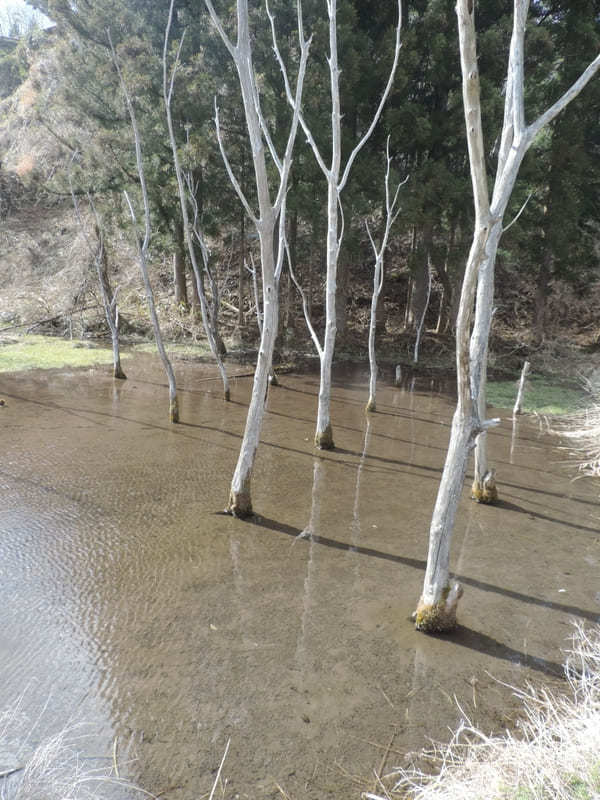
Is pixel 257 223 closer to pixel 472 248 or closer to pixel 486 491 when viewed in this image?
pixel 472 248

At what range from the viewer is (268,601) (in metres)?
4.73

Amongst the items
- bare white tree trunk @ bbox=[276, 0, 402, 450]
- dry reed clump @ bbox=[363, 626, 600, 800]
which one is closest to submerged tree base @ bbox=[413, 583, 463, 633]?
dry reed clump @ bbox=[363, 626, 600, 800]

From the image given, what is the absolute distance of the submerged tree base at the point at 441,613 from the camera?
4.23 meters

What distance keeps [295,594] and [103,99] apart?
1516cm

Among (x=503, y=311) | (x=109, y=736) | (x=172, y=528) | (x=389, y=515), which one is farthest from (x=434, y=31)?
(x=109, y=736)

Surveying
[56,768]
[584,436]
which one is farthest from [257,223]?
[584,436]

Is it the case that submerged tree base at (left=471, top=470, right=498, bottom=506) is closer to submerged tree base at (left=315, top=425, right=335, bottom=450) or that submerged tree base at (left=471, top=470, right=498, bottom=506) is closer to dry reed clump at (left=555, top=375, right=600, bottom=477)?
dry reed clump at (left=555, top=375, right=600, bottom=477)

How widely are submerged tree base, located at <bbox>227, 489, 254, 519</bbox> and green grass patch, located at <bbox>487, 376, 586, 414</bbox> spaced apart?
7432 millimetres

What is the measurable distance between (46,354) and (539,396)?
1288 cm

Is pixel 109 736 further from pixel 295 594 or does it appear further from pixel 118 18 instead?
pixel 118 18

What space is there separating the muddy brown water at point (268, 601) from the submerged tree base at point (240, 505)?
100 millimetres

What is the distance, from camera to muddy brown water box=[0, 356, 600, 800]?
332 centimetres

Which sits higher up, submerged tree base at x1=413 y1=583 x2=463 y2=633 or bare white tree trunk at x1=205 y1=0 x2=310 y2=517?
bare white tree trunk at x1=205 y1=0 x2=310 y2=517

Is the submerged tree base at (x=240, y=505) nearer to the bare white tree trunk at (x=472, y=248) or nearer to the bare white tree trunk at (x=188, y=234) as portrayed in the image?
the bare white tree trunk at (x=472, y=248)
